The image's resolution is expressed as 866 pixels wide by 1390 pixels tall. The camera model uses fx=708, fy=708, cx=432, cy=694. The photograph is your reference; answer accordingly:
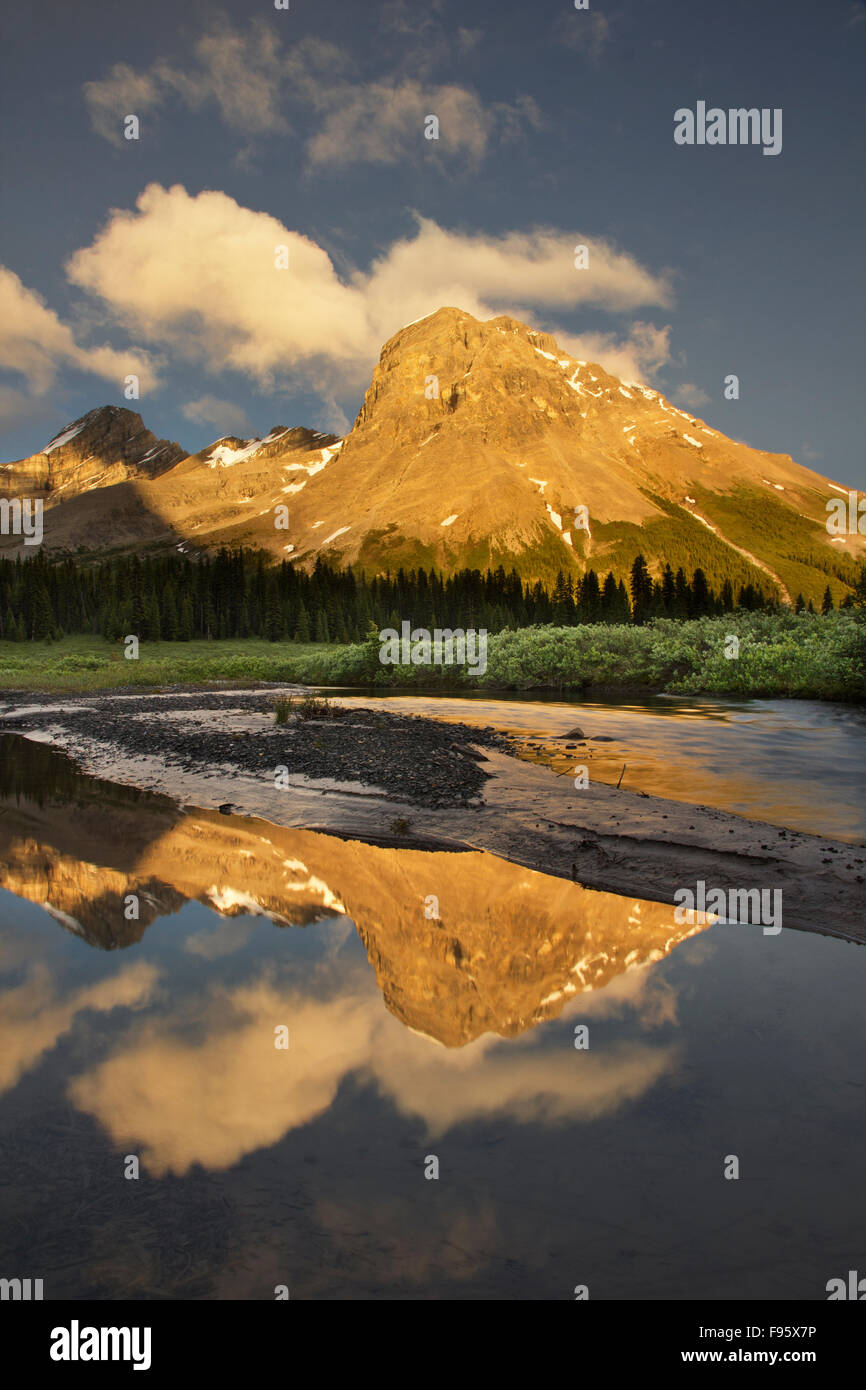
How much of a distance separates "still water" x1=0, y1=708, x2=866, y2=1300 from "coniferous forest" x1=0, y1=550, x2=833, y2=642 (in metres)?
103

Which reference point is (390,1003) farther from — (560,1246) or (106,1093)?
(560,1246)

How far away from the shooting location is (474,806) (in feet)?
48.6

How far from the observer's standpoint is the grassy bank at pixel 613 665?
4303 cm

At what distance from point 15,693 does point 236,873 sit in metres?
47.8

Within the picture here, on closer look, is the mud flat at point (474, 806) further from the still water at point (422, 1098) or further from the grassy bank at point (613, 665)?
the grassy bank at point (613, 665)

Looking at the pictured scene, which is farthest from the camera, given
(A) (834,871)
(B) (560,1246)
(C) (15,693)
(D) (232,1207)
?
(C) (15,693)

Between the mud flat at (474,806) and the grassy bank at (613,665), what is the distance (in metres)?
26.1

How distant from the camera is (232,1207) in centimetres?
444

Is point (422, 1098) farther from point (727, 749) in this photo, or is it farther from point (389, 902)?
point (727, 749)

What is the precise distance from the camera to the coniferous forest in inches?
4542
